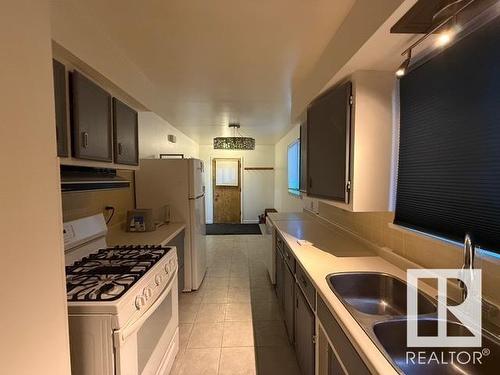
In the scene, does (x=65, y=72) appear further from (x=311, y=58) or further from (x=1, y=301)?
(x=311, y=58)

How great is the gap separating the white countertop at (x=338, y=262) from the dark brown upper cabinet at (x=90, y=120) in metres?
1.52

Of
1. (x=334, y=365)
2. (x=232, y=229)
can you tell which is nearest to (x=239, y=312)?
(x=334, y=365)

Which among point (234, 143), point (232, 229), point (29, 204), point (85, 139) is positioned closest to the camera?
point (29, 204)

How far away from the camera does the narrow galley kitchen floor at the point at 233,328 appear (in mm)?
2068

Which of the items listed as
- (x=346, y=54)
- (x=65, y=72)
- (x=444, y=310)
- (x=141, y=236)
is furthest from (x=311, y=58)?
(x=141, y=236)

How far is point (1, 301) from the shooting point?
2.10 feet

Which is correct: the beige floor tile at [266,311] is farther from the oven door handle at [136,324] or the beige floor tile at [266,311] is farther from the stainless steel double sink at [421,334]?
the stainless steel double sink at [421,334]

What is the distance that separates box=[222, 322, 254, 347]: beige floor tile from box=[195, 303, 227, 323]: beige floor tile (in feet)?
0.51

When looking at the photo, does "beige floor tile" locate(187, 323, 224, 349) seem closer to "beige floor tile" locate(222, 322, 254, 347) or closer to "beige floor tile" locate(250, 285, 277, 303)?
"beige floor tile" locate(222, 322, 254, 347)

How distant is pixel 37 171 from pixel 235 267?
3731 mm

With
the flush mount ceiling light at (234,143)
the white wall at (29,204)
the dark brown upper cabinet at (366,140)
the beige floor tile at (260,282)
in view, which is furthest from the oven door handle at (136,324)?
the flush mount ceiling light at (234,143)

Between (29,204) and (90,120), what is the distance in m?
1.06

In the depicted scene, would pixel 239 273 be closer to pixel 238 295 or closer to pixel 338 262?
pixel 238 295

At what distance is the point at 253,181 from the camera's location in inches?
307
